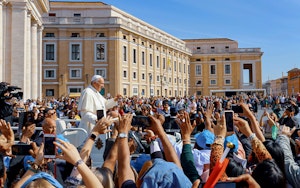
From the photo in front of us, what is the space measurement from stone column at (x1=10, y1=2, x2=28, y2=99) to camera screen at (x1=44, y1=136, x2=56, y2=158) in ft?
81.2

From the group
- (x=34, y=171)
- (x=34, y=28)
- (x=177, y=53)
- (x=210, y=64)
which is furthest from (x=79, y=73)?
(x=34, y=171)

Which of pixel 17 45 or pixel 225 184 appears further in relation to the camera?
pixel 17 45

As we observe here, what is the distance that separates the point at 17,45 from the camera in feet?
87.0

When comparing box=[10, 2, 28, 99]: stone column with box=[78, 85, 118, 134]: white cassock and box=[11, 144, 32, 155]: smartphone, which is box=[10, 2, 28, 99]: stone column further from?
box=[11, 144, 32, 155]: smartphone

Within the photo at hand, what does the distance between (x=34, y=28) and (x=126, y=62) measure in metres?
19.8

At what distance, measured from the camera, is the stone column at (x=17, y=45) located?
86.5 ft

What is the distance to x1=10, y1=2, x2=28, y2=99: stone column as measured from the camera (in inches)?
1038

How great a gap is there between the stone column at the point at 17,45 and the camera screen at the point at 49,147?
24762 mm

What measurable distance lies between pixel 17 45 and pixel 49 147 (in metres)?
25.3

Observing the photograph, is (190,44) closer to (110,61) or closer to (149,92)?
(149,92)

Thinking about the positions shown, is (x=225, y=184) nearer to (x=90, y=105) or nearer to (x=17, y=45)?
(x=90, y=105)

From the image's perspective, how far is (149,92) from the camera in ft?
182

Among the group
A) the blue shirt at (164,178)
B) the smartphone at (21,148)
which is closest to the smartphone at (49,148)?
the smartphone at (21,148)

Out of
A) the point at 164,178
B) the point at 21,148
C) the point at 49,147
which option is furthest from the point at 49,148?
the point at 164,178
